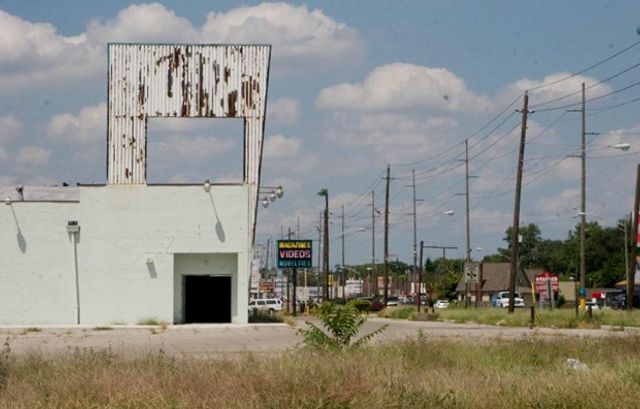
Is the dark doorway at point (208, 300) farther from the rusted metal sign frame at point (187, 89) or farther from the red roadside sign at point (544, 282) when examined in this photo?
the red roadside sign at point (544, 282)

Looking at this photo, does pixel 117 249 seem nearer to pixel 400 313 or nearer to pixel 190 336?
pixel 190 336

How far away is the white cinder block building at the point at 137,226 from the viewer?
48.7 meters

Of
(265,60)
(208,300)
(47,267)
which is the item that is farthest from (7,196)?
(265,60)

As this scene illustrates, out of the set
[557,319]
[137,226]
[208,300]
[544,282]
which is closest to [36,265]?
[137,226]

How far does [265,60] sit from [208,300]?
13.2m

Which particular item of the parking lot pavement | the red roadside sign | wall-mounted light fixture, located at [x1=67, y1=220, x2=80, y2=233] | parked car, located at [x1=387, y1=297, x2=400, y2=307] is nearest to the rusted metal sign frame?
wall-mounted light fixture, located at [x1=67, y1=220, x2=80, y2=233]

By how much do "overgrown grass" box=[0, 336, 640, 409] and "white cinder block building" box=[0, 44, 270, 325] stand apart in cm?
2802

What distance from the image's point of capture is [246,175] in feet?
168

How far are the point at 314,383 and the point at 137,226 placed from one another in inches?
1388

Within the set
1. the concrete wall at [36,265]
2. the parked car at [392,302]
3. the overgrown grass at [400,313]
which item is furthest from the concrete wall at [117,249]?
the parked car at [392,302]

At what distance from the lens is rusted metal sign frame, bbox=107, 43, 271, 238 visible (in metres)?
50.6

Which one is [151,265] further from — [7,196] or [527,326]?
[527,326]

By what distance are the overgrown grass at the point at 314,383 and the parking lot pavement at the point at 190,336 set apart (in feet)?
32.0

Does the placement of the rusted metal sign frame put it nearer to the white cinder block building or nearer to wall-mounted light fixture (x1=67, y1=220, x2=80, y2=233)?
the white cinder block building
